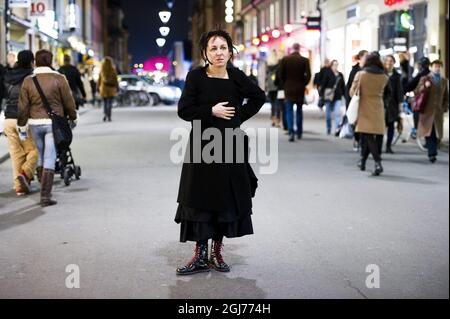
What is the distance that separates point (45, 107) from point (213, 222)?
4046 millimetres

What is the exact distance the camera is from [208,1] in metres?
121

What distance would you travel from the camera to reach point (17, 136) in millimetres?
11211

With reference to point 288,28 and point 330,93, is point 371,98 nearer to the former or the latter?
point 330,93

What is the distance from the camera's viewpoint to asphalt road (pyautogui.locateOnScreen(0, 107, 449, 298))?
19.7 ft

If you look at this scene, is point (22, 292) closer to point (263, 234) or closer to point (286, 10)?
point (263, 234)

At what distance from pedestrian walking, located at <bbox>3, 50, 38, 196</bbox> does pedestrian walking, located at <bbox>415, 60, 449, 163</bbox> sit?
6.60 metres

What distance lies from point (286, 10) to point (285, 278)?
1869 inches

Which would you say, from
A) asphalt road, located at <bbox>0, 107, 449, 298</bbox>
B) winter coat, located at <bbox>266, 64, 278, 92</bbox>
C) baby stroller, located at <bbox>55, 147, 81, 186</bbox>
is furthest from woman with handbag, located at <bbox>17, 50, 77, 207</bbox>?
winter coat, located at <bbox>266, 64, 278, 92</bbox>

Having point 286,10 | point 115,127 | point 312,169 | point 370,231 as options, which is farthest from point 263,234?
point 286,10

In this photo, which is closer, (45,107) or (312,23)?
(45,107)

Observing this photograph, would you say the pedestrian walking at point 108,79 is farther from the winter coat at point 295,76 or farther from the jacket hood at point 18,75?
the jacket hood at point 18,75

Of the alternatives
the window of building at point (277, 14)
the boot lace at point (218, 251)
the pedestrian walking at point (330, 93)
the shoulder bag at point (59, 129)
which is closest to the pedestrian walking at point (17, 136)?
the shoulder bag at point (59, 129)

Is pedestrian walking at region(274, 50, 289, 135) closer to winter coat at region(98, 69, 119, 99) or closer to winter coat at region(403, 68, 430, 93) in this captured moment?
winter coat at region(403, 68, 430, 93)

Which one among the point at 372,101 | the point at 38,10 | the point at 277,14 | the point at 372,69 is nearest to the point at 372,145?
the point at 372,101
